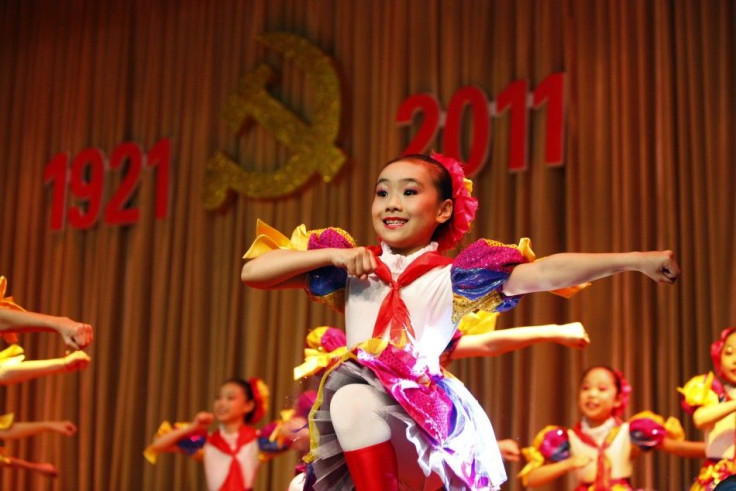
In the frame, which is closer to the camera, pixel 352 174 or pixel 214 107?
pixel 352 174

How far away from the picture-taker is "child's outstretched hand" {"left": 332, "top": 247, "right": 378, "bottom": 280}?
80.9 inches

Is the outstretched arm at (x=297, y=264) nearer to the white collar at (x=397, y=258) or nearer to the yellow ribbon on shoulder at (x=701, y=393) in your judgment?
the white collar at (x=397, y=258)

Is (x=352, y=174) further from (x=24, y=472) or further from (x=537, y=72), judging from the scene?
(x=24, y=472)

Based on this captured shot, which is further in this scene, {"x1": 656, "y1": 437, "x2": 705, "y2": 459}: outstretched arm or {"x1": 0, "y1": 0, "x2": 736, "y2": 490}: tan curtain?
{"x1": 0, "y1": 0, "x2": 736, "y2": 490}: tan curtain

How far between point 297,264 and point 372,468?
47 centimetres

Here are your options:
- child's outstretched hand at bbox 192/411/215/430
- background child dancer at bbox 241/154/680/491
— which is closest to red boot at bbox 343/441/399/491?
background child dancer at bbox 241/154/680/491

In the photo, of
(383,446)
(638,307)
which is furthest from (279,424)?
(383,446)

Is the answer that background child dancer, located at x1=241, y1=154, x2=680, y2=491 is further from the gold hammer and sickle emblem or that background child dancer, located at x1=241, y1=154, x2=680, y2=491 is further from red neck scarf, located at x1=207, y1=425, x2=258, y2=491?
the gold hammer and sickle emblem

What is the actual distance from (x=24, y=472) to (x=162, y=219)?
202 cm

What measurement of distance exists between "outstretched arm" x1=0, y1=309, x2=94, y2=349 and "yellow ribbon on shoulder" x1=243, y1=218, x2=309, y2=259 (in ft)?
1.63

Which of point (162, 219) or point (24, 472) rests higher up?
point (162, 219)

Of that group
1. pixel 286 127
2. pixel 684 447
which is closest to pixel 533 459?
pixel 684 447

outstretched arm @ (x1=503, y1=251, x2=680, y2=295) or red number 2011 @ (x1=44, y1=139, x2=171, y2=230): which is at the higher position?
red number 2011 @ (x1=44, y1=139, x2=171, y2=230)

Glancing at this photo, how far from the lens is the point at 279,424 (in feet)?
15.0
